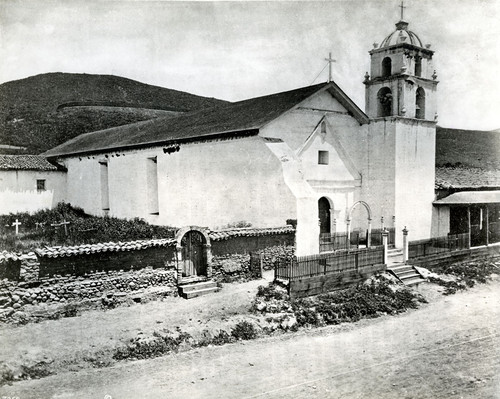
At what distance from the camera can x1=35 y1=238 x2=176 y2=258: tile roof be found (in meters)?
12.5

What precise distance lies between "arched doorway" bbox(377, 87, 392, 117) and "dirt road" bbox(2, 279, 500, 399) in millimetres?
10659

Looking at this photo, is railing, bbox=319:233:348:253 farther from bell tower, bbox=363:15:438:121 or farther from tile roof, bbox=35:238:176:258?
tile roof, bbox=35:238:176:258

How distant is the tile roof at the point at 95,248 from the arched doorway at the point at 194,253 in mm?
527

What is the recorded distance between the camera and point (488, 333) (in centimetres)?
1312

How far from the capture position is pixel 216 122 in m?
20.8

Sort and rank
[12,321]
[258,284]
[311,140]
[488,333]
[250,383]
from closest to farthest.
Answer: [250,383] → [12,321] → [488,333] → [258,284] → [311,140]

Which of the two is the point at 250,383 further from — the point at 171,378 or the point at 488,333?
the point at 488,333

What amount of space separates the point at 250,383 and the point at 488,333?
743 centimetres

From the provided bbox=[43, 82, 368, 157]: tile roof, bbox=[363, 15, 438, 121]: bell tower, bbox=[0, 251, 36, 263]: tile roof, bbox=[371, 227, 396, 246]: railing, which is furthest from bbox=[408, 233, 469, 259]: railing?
bbox=[0, 251, 36, 263]: tile roof

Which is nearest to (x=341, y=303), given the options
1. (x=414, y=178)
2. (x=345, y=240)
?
(x=345, y=240)

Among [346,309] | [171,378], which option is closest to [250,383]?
[171,378]

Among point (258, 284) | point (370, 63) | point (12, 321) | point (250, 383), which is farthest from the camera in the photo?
point (370, 63)

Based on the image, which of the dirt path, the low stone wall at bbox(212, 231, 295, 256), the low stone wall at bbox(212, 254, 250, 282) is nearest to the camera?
the dirt path

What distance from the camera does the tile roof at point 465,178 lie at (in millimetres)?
22359
